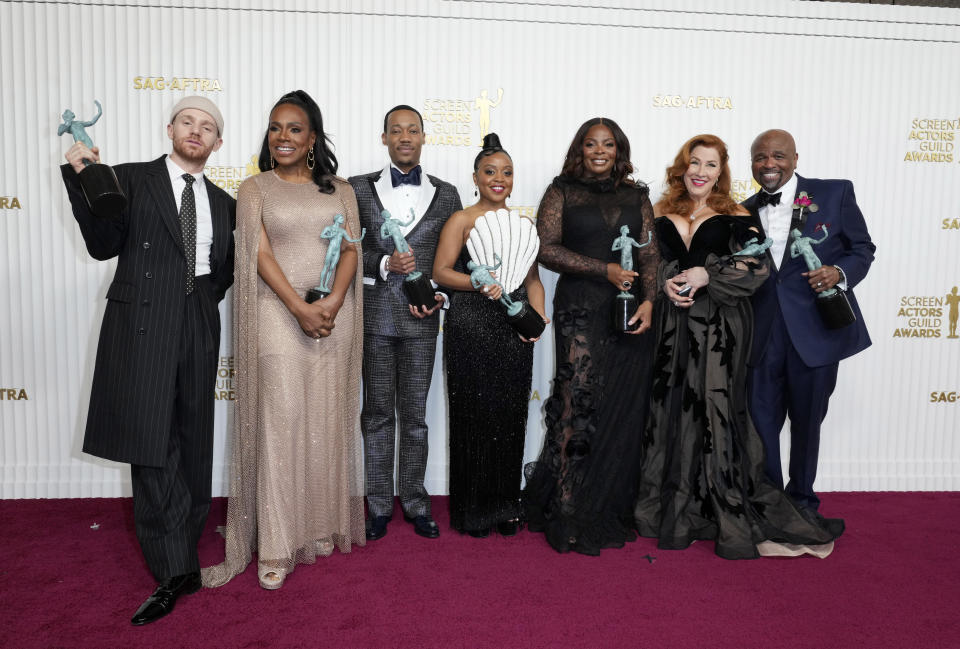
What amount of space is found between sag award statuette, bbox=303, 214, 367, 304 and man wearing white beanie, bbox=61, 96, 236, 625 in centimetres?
40

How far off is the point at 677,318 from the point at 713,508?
0.86 metres

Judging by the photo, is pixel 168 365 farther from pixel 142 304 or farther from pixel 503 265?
pixel 503 265

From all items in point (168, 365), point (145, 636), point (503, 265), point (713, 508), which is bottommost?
point (145, 636)

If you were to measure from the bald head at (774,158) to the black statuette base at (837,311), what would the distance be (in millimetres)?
575

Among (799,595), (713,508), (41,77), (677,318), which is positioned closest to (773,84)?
(677,318)

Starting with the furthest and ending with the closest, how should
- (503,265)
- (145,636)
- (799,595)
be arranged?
1. (503,265)
2. (799,595)
3. (145,636)

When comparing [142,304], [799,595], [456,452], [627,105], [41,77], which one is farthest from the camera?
[627,105]

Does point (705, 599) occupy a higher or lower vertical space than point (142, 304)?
lower

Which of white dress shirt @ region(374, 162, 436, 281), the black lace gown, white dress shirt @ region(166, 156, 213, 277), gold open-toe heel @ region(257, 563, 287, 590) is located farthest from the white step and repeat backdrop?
gold open-toe heel @ region(257, 563, 287, 590)

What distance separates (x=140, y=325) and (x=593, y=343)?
180cm

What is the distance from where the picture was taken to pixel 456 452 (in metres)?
2.99

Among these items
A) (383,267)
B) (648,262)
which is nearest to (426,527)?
(383,267)

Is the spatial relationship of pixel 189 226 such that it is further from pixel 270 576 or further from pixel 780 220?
pixel 780 220

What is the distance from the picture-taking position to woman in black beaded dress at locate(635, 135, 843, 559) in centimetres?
289
